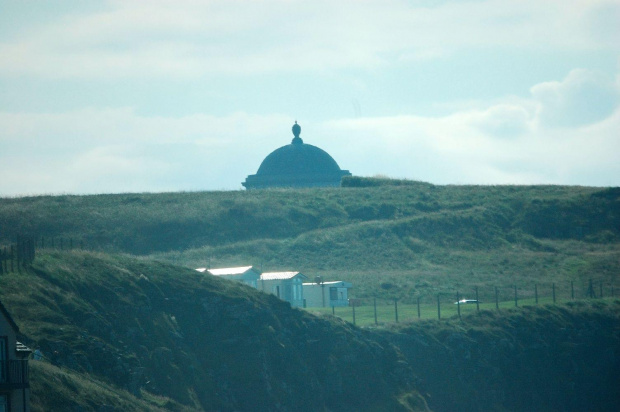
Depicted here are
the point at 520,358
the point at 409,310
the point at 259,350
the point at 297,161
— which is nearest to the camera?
the point at 259,350

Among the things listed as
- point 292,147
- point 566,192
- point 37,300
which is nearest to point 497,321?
point 37,300

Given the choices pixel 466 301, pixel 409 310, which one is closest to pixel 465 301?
pixel 466 301

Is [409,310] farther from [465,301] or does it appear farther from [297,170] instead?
[297,170]

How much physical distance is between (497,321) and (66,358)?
34.5 metres

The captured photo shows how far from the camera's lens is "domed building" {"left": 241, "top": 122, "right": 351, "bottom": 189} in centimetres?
13838

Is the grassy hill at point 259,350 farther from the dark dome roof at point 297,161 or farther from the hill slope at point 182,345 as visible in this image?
the dark dome roof at point 297,161

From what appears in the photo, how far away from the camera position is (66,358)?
4734 centimetres

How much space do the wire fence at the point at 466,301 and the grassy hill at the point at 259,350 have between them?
2157 millimetres

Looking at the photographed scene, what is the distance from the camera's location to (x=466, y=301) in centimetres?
8012

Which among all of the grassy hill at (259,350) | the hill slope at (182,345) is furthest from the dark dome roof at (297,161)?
the hill slope at (182,345)

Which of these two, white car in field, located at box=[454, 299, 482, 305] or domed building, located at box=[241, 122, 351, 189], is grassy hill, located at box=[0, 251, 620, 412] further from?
domed building, located at box=[241, 122, 351, 189]

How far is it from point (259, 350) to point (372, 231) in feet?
147

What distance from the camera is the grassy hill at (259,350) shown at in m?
48.9

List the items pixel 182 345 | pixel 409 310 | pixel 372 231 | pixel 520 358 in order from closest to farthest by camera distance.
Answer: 1. pixel 182 345
2. pixel 520 358
3. pixel 409 310
4. pixel 372 231
